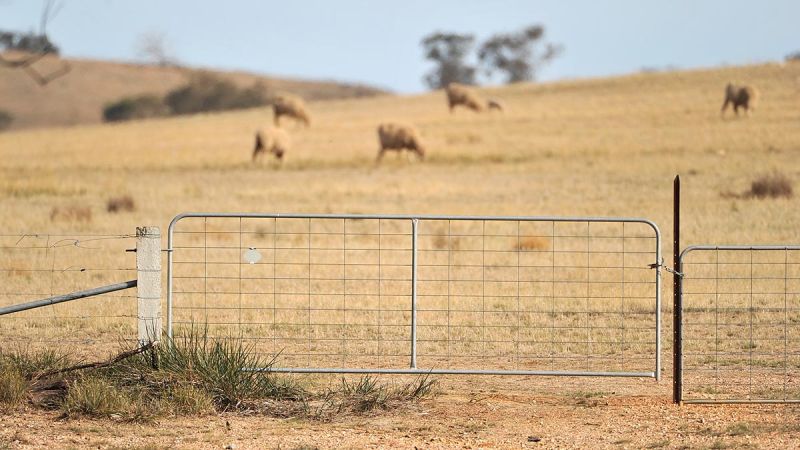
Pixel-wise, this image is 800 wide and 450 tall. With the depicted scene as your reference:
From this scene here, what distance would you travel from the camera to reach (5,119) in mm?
88625

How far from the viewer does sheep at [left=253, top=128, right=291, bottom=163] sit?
3825 cm

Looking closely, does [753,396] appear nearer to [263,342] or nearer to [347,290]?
[263,342]

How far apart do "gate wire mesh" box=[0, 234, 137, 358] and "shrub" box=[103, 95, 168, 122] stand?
77.4 metres

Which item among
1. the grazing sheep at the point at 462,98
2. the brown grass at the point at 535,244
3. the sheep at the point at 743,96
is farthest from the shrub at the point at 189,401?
the grazing sheep at the point at 462,98

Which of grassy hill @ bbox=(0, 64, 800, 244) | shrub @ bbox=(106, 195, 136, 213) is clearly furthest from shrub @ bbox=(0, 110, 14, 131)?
shrub @ bbox=(106, 195, 136, 213)

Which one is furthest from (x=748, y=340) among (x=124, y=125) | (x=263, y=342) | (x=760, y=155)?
(x=124, y=125)

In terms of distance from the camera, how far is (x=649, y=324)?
476 inches

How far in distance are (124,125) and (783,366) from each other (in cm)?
5785

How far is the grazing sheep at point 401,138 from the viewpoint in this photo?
125 ft

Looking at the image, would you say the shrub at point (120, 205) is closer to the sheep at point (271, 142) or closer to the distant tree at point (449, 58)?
the sheep at point (271, 142)

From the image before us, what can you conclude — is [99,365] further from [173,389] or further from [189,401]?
[189,401]

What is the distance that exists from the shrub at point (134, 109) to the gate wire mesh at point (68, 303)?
77.4m

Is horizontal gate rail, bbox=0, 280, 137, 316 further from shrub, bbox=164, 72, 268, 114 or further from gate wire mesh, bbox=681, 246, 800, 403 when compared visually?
shrub, bbox=164, 72, 268, 114

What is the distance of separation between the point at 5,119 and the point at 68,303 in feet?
264
